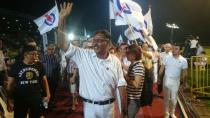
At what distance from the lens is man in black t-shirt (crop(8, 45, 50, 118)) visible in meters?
7.00

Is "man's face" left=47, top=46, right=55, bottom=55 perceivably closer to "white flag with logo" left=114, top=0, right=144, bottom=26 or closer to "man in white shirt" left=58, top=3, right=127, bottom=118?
"white flag with logo" left=114, top=0, right=144, bottom=26

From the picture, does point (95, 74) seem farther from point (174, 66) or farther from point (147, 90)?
point (174, 66)

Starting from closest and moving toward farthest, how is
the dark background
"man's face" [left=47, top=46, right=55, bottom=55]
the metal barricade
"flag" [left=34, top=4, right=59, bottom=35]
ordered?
1. "man's face" [left=47, top=46, right=55, bottom=55]
2. "flag" [left=34, top=4, right=59, bottom=35]
3. the metal barricade
4. the dark background

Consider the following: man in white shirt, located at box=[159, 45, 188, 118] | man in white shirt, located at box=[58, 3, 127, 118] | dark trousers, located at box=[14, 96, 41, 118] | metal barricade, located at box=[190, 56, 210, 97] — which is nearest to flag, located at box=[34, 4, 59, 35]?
man in white shirt, located at box=[159, 45, 188, 118]

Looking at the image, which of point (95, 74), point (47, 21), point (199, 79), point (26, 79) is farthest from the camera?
point (199, 79)

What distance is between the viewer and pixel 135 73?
6.91 meters

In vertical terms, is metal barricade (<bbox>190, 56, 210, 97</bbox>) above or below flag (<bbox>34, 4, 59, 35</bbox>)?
below

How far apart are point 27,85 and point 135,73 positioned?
2.16 m

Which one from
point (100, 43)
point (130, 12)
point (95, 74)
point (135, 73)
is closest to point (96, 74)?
point (95, 74)

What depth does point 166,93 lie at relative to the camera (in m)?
9.73

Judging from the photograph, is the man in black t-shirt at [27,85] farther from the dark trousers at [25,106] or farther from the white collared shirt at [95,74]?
the white collared shirt at [95,74]

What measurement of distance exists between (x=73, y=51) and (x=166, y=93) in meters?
4.96

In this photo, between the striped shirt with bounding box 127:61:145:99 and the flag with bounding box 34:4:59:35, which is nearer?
the striped shirt with bounding box 127:61:145:99

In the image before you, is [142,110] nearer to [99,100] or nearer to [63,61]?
[63,61]
